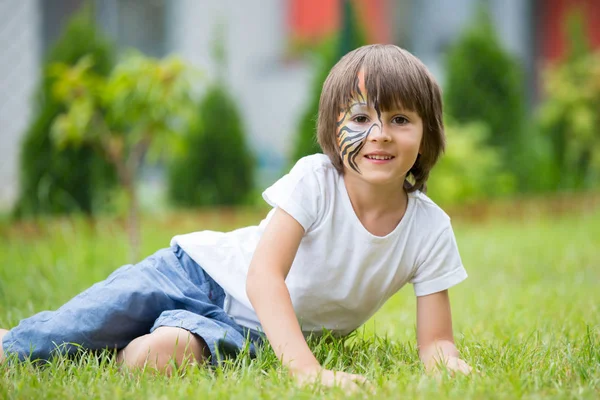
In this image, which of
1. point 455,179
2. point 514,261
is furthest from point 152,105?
point 455,179

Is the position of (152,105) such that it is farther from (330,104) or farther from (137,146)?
(330,104)

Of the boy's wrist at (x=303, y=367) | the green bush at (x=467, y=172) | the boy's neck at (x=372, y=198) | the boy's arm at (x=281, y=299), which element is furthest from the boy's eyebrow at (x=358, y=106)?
the green bush at (x=467, y=172)

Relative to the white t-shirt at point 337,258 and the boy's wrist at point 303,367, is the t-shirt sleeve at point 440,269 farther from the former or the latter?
the boy's wrist at point 303,367

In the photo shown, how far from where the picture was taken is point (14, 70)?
28.3 ft

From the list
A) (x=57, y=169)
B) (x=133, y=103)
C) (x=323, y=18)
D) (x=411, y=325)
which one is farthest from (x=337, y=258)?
(x=323, y=18)

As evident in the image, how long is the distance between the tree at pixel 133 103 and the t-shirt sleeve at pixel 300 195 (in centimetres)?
226

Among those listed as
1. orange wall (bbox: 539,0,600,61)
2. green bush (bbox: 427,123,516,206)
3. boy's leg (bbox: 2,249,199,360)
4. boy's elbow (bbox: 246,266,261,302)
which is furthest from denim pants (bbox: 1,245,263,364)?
orange wall (bbox: 539,0,600,61)

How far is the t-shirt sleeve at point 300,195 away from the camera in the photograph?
6.98 ft

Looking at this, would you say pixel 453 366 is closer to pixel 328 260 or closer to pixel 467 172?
pixel 328 260

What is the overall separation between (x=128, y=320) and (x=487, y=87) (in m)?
6.54

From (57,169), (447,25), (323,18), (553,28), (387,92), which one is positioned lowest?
(57,169)

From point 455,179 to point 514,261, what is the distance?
2977 millimetres

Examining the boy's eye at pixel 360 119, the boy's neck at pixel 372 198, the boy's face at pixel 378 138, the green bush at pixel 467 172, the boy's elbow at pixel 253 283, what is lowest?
the green bush at pixel 467 172

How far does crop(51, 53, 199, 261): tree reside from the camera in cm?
450
